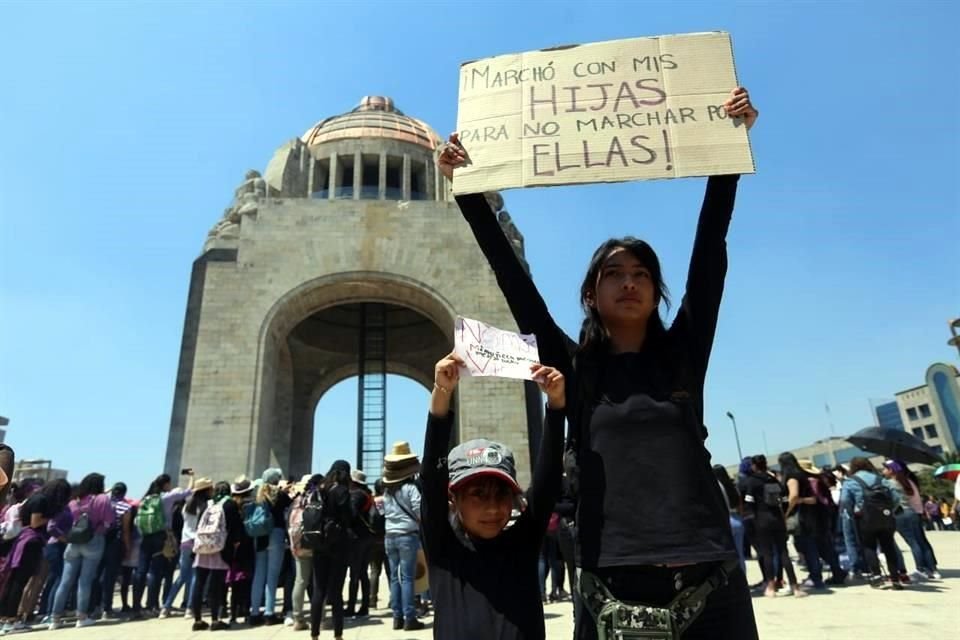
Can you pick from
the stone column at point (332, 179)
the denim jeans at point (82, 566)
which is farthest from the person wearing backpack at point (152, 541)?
the stone column at point (332, 179)

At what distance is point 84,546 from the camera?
724cm

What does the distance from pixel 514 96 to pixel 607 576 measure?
6.22 ft

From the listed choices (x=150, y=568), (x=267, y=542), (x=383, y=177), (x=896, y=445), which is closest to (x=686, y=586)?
(x=267, y=542)

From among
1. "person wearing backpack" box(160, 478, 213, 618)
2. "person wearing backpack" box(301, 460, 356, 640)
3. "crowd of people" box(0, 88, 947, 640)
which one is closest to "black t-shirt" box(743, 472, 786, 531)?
"person wearing backpack" box(301, 460, 356, 640)

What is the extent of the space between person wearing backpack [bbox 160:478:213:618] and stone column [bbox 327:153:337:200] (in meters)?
14.7

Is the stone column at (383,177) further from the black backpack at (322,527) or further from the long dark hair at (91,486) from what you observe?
the black backpack at (322,527)

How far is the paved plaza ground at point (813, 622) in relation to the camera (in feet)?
16.0

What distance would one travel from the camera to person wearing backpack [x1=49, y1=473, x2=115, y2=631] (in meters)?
7.11

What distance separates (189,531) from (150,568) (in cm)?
124

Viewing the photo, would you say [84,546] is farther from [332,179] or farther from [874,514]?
[332,179]

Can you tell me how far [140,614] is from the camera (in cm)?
791

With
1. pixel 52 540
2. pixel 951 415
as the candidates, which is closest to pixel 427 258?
pixel 52 540

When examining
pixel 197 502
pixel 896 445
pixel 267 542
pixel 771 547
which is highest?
pixel 896 445

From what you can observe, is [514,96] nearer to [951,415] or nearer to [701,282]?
[701,282]
